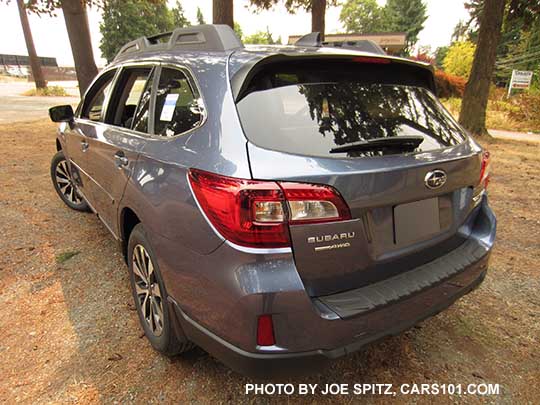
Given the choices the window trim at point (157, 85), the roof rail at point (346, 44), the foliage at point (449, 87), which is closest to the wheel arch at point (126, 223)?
the window trim at point (157, 85)

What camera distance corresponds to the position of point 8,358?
7.03ft

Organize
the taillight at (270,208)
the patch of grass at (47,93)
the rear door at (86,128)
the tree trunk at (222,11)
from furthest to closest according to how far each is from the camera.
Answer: the patch of grass at (47,93), the tree trunk at (222,11), the rear door at (86,128), the taillight at (270,208)

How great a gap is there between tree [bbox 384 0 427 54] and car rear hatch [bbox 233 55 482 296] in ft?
210

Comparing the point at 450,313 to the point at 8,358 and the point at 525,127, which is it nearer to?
the point at 8,358

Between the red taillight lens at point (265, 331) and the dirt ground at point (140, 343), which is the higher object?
the red taillight lens at point (265, 331)

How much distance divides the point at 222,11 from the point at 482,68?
7.27m

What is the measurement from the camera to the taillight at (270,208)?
1387 mm

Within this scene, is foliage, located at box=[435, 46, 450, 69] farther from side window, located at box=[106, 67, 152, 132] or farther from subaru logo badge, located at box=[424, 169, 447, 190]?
subaru logo badge, located at box=[424, 169, 447, 190]

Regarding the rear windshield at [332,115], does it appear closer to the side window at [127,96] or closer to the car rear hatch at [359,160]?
the car rear hatch at [359,160]

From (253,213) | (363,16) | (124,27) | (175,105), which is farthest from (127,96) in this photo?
(363,16)

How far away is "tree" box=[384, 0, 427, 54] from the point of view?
58031mm

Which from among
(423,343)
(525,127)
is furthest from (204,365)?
(525,127)

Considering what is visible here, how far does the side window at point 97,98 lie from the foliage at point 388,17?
5601cm

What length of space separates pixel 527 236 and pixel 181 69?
386 centimetres
